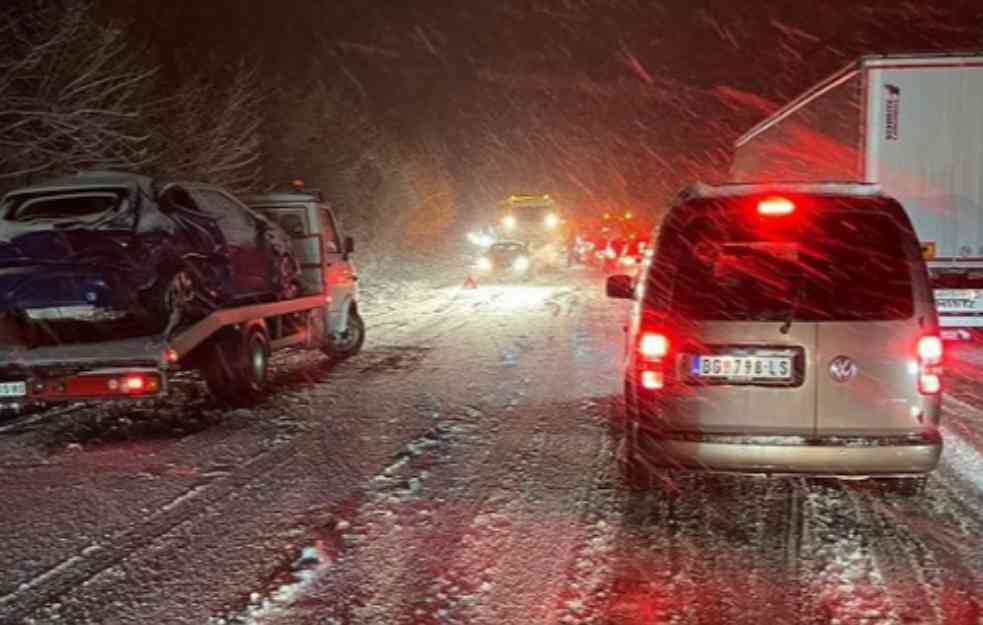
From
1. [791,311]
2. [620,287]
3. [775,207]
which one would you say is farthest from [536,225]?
[791,311]

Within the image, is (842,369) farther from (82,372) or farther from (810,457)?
(82,372)

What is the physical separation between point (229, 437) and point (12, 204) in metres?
3.18

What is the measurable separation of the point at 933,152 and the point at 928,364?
295 inches

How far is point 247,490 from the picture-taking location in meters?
6.52

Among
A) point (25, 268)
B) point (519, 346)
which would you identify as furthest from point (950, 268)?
point (25, 268)

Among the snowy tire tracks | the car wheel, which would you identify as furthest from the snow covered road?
the car wheel

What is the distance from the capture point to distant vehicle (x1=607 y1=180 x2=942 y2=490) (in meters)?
5.39

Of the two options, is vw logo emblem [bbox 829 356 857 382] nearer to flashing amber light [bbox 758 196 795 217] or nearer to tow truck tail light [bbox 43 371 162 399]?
flashing amber light [bbox 758 196 795 217]

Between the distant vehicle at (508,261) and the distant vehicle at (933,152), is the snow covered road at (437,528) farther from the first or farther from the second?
the distant vehicle at (508,261)

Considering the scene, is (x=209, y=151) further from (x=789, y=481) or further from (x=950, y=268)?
(x=789, y=481)

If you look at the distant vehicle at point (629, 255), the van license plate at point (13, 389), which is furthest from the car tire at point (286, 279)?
the distant vehicle at point (629, 255)

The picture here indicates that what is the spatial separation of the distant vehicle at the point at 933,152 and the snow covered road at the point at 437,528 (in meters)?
3.44

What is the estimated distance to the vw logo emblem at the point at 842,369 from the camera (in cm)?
538

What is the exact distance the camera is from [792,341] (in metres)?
5.40
